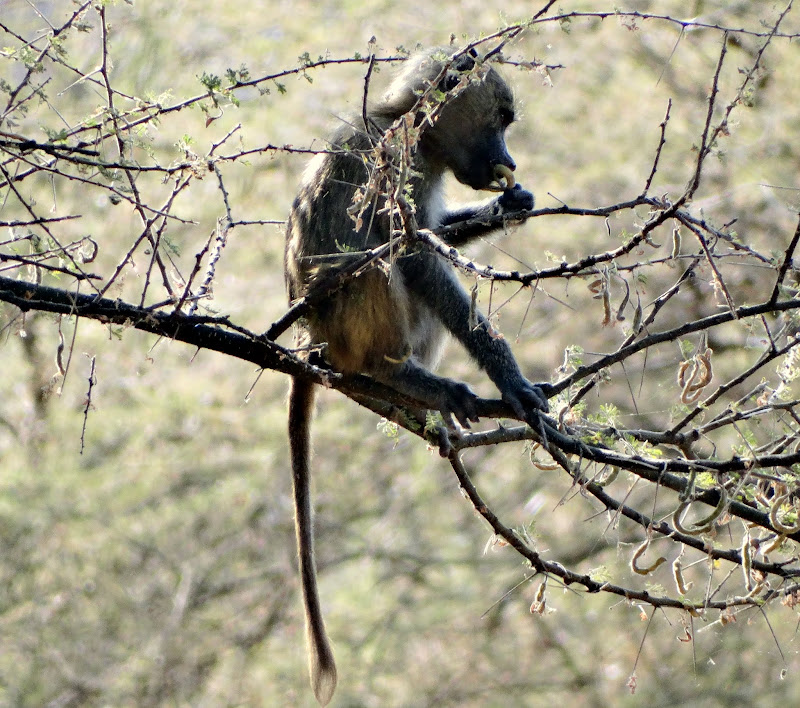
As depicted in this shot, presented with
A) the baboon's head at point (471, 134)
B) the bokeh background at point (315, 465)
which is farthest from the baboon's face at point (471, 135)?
the bokeh background at point (315, 465)

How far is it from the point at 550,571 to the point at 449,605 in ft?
20.7

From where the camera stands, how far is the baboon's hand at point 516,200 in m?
4.20

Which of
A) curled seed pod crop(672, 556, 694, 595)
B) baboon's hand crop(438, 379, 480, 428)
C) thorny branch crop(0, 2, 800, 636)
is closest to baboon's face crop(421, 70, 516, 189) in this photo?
baboon's hand crop(438, 379, 480, 428)

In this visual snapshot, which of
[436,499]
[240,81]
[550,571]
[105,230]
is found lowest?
[550,571]

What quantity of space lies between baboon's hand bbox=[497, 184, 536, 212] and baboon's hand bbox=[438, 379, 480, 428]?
0.92 m

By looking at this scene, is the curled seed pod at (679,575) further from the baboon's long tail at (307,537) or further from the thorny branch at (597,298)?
the baboon's long tail at (307,537)

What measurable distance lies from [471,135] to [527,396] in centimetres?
161

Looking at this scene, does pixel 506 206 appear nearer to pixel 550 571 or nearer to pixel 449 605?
pixel 550 571

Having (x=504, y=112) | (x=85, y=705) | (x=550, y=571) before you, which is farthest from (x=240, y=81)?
(x=85, y=705)

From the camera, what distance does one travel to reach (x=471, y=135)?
457 cm

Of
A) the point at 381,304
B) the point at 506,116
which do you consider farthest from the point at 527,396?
the point at 506,116

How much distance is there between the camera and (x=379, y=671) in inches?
362

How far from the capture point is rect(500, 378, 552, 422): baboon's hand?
341 cm

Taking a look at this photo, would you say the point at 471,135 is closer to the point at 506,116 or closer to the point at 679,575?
the point at 506,116
